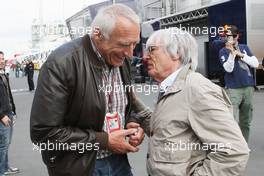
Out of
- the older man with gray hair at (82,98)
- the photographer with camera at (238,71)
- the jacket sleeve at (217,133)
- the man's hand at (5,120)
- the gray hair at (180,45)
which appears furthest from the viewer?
the photographer with camera at (238,71)

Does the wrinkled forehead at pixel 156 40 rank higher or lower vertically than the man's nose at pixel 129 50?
higher

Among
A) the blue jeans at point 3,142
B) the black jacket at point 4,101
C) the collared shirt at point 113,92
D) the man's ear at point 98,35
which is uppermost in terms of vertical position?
the man's ear at point 98,35

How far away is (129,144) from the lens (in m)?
2.28

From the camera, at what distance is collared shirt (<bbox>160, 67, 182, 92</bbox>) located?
83.8 inches

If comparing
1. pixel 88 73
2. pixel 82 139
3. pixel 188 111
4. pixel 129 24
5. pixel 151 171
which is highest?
pixel 129 24

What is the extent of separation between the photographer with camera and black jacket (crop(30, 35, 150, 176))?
148 inches

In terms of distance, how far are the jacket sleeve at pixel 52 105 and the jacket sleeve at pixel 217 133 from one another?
1.93 feet

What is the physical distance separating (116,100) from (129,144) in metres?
0.27

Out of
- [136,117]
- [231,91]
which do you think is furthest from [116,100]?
[231,91]

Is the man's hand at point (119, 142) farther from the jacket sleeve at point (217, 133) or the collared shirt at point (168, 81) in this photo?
the jacket sleeve at point (217, 133)

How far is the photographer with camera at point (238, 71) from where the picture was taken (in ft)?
18.5

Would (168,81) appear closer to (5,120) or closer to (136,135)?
(136,135)

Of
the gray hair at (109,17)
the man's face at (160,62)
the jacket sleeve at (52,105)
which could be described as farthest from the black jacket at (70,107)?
the man's face at (160,62)

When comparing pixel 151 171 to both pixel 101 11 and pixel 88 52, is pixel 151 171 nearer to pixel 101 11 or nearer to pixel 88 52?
pixel 88 52
